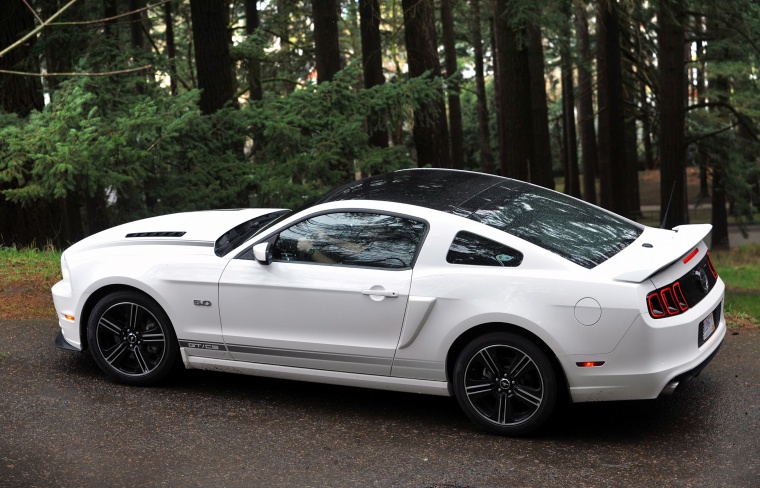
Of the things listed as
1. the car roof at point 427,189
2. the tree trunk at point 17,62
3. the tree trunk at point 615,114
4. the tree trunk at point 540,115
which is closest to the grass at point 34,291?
the tree trunk at point 17,62

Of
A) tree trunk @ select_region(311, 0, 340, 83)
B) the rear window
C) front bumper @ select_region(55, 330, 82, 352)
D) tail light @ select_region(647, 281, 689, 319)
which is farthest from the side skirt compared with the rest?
tree trunk @ select_region(311, 0, 340, 83)

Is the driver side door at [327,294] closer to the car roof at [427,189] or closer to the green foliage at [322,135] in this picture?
the car roof at [427,189]

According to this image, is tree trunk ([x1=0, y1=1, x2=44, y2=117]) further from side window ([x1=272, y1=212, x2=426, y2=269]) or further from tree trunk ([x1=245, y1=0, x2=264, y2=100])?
side window ([x1=272, y1=212, x2=426, y2=269])

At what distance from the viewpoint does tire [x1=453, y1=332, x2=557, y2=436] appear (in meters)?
5.39

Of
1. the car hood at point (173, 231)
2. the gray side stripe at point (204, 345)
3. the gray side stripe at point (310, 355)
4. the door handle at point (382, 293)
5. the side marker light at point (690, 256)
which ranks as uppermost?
the car hood at point (173, 231)

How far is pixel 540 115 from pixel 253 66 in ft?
27.1

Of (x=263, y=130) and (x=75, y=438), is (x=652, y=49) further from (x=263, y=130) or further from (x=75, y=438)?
(x=75, y=438)

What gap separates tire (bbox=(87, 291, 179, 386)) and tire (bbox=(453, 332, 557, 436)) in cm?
214

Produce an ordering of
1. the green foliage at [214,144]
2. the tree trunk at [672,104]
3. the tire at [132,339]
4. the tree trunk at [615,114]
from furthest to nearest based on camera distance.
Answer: the tree trunk at [615,114], the tree trunk at [672,104], the green foliage at [214,144], the tire at [132,339]

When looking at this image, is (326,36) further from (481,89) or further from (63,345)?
(481,89)

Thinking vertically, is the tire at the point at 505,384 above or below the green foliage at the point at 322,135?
below

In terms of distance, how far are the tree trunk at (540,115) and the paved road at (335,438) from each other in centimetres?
1492

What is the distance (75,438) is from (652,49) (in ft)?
85.0

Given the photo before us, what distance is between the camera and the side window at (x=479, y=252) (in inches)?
218
